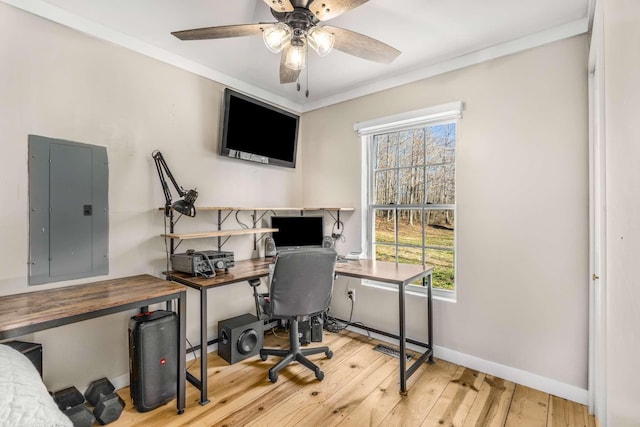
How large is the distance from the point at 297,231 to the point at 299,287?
1.10 m

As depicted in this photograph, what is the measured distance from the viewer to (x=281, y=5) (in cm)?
146

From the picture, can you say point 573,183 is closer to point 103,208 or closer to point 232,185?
point 232,185

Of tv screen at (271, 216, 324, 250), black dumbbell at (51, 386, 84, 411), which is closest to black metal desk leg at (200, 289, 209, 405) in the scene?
black dumbbell at (51, 386, 84, 411)

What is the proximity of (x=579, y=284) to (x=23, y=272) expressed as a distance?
362 cm

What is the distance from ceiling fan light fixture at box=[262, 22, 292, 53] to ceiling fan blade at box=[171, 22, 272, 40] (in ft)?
0.11

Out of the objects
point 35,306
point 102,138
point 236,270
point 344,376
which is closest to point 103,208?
point 102,138

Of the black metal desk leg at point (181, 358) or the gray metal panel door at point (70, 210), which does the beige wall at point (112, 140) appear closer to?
the gray metal panel door at point (70, 210)

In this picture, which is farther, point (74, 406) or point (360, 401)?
point (360, 401)

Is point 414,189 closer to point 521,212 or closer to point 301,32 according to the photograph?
point 521,212

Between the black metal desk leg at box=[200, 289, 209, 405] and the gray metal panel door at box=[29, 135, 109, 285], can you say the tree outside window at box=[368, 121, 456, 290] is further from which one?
the gray metal panel door at box=[29, 135, 109, 285]

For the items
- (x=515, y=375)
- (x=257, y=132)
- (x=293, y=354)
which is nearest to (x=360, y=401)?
(x=293, y=354)

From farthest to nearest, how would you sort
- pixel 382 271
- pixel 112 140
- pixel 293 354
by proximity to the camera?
pixel 382 271, pixel 293 354, pixel 112 140

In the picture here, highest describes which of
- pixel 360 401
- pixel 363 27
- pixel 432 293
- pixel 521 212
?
pixel 363 27

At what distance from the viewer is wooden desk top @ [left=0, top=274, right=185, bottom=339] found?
1.42 m
